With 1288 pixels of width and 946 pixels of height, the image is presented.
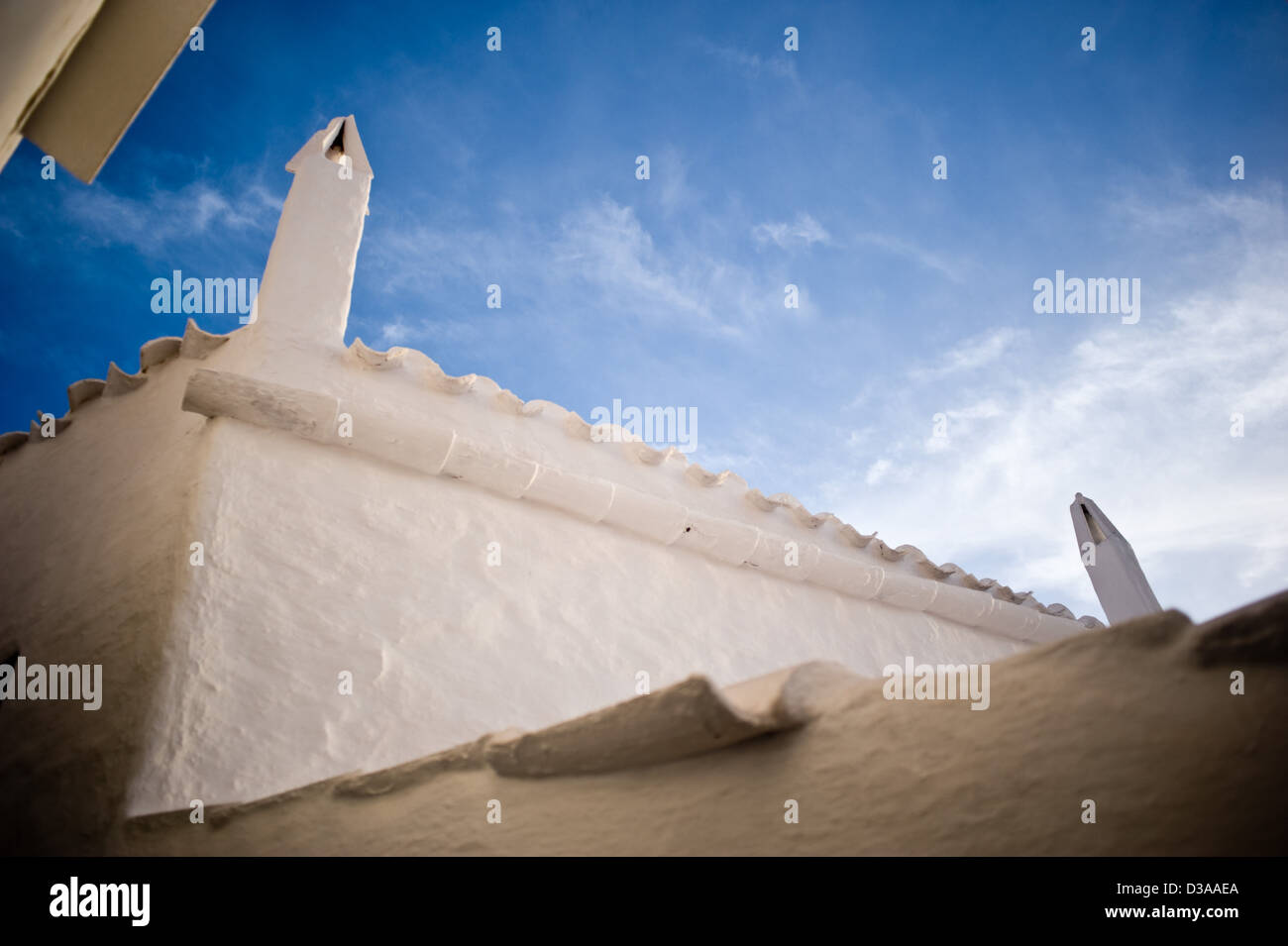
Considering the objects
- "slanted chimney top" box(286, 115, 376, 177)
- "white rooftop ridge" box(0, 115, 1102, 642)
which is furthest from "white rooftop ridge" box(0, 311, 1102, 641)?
"slanted chimney top" box(286, 115, 376, 177)

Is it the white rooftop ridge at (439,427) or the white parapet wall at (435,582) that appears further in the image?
the white rooftop ridge at (439,427)

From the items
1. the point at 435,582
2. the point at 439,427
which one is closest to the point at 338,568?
the point at 435,582

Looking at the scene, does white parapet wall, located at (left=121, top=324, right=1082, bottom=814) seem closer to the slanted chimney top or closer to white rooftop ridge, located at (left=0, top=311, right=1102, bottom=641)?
white rooftop ridge, located at (left=0, top=311, right=1102, bottom=641)

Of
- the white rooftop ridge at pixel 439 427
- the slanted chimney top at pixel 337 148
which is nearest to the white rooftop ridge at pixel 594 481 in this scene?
the white rooftop ridge at pixel 439 427

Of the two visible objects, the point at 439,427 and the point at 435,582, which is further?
the point at 439,427

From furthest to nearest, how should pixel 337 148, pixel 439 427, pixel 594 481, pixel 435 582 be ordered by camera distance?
pixel 337 148, pixel 594 481, pixel 439 427, pixel 435 582

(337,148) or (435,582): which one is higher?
(337,148)

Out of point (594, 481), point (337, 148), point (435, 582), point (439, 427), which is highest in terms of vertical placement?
point (337, 148)

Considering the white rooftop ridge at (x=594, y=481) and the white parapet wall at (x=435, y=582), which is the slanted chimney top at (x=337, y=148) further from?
the white parapet wall at (x=435, y=582)

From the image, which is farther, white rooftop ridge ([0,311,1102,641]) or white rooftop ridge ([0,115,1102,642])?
white rooftop ridge ([0,115,1102,642])

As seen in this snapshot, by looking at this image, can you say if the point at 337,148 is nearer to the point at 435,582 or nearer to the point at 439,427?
the point at 439,427

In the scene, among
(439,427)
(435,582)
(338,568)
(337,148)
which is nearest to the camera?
(338,568)

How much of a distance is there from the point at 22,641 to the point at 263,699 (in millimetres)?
1675
